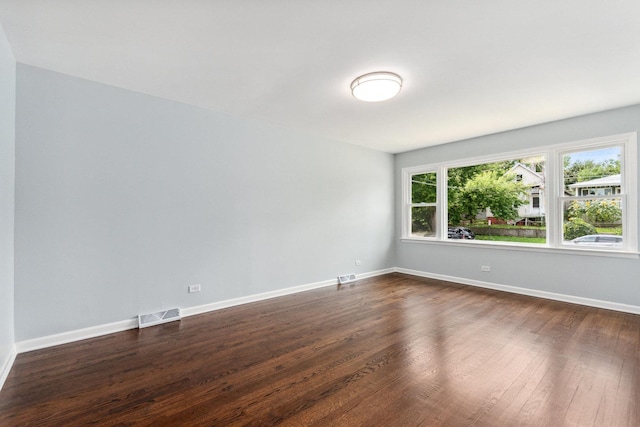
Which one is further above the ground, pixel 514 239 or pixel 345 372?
pixel 514 239

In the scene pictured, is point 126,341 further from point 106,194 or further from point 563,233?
point 563,233

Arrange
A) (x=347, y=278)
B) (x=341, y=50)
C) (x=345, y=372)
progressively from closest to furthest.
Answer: (x=345, y=372) < (x=341, y=50) < (x=347, y=278)

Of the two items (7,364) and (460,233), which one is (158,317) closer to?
(7,364)

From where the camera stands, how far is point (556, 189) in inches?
165

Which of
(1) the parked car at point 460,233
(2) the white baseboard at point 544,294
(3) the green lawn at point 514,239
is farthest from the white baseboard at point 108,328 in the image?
(3) the green lawn at point 514,239

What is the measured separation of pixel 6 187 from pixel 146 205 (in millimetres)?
1091

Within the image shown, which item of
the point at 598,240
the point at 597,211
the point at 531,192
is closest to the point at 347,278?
the point at 531,192

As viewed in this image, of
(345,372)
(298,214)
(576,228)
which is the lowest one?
(345,372)

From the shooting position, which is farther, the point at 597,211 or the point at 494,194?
the point at 494,194

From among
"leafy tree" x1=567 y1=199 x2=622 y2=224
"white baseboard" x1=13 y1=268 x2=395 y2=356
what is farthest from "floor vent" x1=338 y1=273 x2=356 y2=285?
"leafy tree" x1=567 y1=199 x2=622 y2=224

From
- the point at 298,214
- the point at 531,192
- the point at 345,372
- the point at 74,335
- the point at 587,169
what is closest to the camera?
the point at 345,372

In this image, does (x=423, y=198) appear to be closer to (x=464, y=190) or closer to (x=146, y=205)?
(x=464, y=190)

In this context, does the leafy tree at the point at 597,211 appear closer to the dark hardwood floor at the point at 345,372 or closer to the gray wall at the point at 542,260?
the gray wall at the point at 542,260

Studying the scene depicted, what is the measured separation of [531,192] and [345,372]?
13.5 feet
